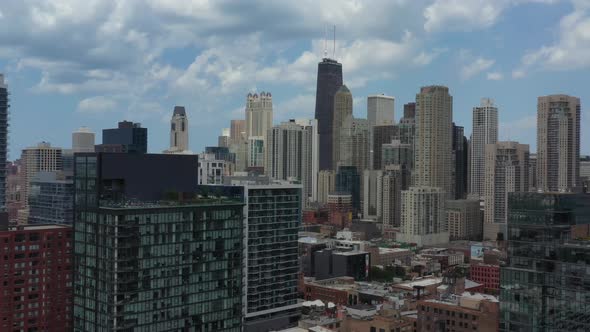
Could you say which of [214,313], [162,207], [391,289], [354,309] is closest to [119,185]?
[162,207]

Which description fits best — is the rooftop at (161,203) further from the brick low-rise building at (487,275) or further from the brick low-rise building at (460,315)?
the brick low-rise building at (487,275)

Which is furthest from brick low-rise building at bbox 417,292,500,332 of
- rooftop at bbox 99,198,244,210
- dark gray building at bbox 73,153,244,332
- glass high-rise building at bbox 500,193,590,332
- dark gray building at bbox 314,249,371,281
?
dark gray building at bbox 314,249,371,281

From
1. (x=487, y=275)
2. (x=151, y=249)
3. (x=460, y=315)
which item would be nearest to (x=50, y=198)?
(x=487, y=275)

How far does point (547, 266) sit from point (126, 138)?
443 feet

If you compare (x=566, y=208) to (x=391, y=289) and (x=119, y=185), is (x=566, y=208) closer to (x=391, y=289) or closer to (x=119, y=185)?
(x=119, y=185)

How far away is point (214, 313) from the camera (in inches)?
2383

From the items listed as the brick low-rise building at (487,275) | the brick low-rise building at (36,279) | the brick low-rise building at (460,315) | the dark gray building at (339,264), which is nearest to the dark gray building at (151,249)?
the brick low-rise building at (36,279)

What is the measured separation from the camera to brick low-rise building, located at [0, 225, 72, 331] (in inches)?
2633

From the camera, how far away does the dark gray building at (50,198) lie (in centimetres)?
13700

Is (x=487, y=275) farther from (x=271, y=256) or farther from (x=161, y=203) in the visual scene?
(x=161, y=203)

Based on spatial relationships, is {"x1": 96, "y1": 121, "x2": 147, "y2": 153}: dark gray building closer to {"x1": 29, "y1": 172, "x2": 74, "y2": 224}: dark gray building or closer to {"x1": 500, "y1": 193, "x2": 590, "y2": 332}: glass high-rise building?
{"x1": 29, "y1": 172, "x2": 74, "y2": 224}: dark gray building

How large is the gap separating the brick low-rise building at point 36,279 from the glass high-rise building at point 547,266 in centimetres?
4553

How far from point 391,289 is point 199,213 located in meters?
63.4

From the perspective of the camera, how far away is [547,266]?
4903 cm
